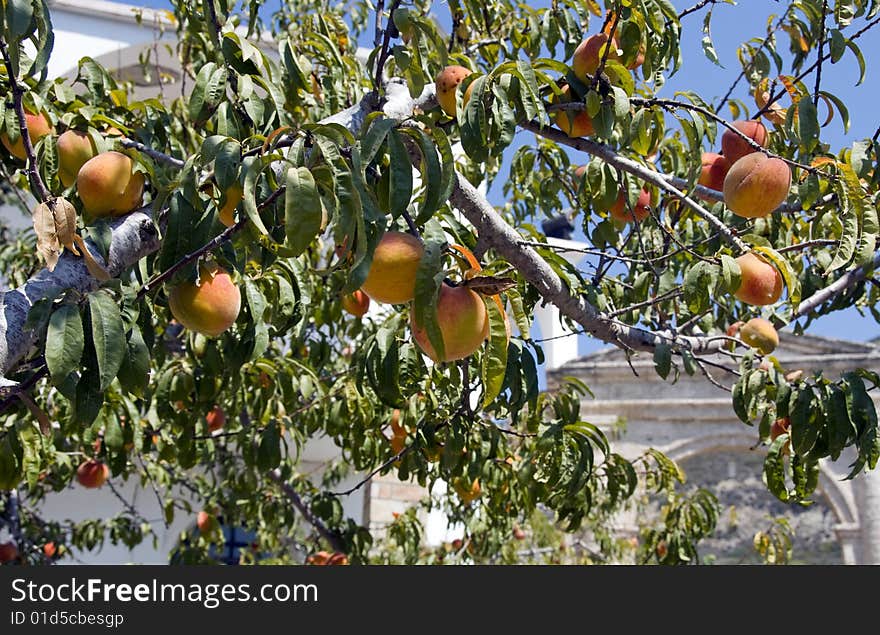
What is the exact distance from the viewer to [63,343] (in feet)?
3.22

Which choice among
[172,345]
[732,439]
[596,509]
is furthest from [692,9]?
[732,439]


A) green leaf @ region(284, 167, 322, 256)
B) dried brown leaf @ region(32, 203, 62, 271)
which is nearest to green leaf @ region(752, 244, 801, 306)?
green leaf @ region(284, 167, 322, 256)

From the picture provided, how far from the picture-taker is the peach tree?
1.04 meters

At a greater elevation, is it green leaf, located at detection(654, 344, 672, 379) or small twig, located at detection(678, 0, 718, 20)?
small twig, located at detection(678, 0, 718, 20)

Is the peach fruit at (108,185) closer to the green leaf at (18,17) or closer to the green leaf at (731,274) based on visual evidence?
the green leaf at (18,17)

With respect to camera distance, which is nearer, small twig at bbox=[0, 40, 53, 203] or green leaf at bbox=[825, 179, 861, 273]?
small twig at bbox=[0, 40, 53, 203]

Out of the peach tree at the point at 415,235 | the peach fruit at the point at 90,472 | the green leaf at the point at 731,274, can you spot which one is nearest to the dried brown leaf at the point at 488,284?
the peach tree at the point at 415,235

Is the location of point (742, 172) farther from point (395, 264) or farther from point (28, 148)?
point (28, 148)

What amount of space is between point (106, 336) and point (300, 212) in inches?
11.4

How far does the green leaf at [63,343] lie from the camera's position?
3.17 ft

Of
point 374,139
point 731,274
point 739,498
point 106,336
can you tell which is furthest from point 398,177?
point 739,498

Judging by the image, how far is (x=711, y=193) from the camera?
183 centimetres

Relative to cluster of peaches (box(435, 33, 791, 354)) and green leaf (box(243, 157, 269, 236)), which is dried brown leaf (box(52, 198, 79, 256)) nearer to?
green leaf (box(243, 157, 269, 236))

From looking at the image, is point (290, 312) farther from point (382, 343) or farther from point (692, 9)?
point (692, 9)
